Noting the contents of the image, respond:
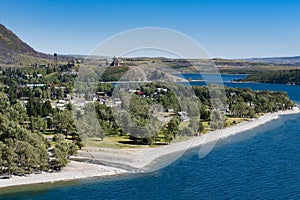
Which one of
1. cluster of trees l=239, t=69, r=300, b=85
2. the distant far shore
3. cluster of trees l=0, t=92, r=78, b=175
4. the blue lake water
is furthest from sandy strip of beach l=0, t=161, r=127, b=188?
cluster of trees l=239, t=69, r=300, b=85

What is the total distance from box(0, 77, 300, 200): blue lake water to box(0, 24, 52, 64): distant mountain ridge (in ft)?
369

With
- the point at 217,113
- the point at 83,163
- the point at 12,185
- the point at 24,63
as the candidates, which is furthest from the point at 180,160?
the point at 24,63

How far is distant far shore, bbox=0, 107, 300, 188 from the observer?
21969mm

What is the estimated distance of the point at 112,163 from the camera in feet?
83.3

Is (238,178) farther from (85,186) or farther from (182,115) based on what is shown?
(182,115)

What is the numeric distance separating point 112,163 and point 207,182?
6.74 meters

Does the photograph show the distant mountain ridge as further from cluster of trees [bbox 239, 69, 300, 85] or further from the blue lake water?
the blue lake water

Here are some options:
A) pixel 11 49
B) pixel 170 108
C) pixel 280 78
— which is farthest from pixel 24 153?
pixel 11 49

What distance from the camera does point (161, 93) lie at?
53.6 m

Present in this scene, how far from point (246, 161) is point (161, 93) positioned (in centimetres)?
2825

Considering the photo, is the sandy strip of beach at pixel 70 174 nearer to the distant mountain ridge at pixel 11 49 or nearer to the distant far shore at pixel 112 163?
the distant far shore at pixel 112 163

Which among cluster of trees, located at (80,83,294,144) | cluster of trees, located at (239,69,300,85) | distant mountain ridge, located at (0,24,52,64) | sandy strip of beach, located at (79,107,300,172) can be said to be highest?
distant mountain ridge, located at (0,24,52,64)

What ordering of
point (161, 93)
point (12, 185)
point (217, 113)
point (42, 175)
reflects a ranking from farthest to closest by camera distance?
point (161, 93) → point (217, 113) → point (42, 175) → point (12, 185)

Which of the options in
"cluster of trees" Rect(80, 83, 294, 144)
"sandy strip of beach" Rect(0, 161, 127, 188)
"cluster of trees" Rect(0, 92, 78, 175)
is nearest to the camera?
"sandy strip of beach" Rect(0, 161, 127, 188)
